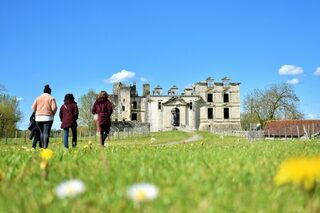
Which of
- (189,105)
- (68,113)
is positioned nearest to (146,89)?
(189,105)

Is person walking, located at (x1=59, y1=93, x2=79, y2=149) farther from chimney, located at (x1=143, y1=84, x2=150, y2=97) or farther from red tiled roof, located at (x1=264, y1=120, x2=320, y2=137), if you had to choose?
chimney, located at (x1=143, y1=84, x2=150, y2=97)

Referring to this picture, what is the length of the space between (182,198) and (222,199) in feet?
0.73

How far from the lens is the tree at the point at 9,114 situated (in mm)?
65500

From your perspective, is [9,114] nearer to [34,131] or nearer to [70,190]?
[34,131]

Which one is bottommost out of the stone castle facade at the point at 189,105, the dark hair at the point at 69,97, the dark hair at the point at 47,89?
the dark hair at the point at 69,97

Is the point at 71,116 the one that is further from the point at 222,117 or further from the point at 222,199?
the point at 222,117

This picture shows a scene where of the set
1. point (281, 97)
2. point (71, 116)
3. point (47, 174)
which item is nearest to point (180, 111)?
A: point (281, 97)

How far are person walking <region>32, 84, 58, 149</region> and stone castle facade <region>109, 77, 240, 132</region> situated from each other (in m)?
77.1

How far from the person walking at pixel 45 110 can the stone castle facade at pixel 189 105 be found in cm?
7711

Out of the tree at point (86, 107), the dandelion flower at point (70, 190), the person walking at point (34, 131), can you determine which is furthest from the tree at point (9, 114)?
the dandelion flower at point (70, 190)

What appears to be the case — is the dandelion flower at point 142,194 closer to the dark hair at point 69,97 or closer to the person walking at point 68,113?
the person walking at point 68,113

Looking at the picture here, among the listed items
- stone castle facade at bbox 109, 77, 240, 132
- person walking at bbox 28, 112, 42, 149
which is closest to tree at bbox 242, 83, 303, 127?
stone castle facade at bbox 109, 77, 240, 132

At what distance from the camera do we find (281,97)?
88500 millimetres

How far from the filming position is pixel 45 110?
43.9 ft
